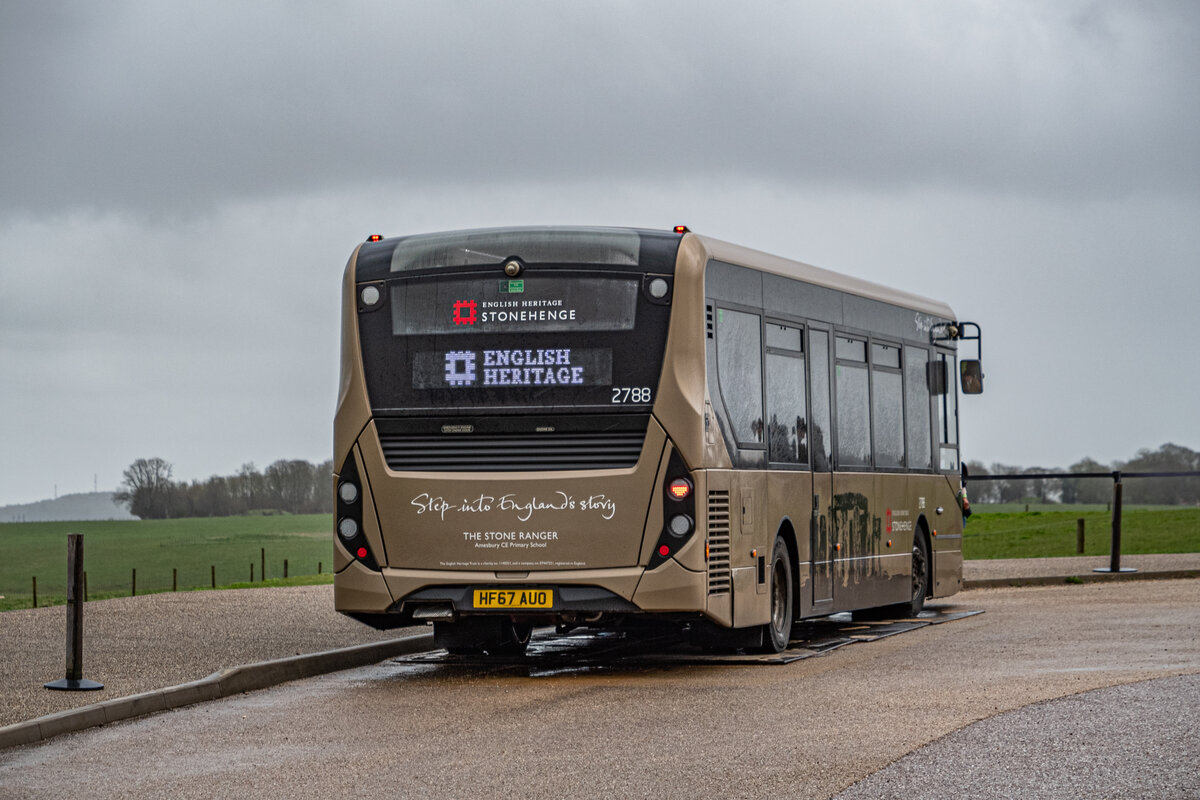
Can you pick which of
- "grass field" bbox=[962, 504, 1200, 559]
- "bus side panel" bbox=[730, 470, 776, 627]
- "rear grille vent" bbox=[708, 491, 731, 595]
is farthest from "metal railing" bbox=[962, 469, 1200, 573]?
"rear grille vent" bbox=[708, 491, 731, 595]

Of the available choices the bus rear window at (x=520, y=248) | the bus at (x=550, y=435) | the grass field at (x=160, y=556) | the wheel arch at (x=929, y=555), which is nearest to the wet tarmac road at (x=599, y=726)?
the bus at (x=550, y=435)

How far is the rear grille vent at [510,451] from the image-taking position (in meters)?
14.2

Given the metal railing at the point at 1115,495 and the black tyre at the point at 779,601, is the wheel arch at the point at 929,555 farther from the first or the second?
the metal railing at the point at 1115,495

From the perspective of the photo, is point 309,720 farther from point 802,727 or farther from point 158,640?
point 158,640

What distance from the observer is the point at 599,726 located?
1100 centimetres

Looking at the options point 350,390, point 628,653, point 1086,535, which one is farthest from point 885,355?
point 1086,535

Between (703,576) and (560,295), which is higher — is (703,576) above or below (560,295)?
below

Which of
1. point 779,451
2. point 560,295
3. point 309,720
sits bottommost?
point 309,720

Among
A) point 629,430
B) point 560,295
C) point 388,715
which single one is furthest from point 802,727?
point 560,295

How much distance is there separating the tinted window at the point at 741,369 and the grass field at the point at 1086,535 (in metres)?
24.9

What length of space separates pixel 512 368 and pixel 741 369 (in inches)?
83.0

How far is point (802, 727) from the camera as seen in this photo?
35.2 feet

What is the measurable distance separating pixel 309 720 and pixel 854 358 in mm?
8221

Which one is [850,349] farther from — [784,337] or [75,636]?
[75,636]
